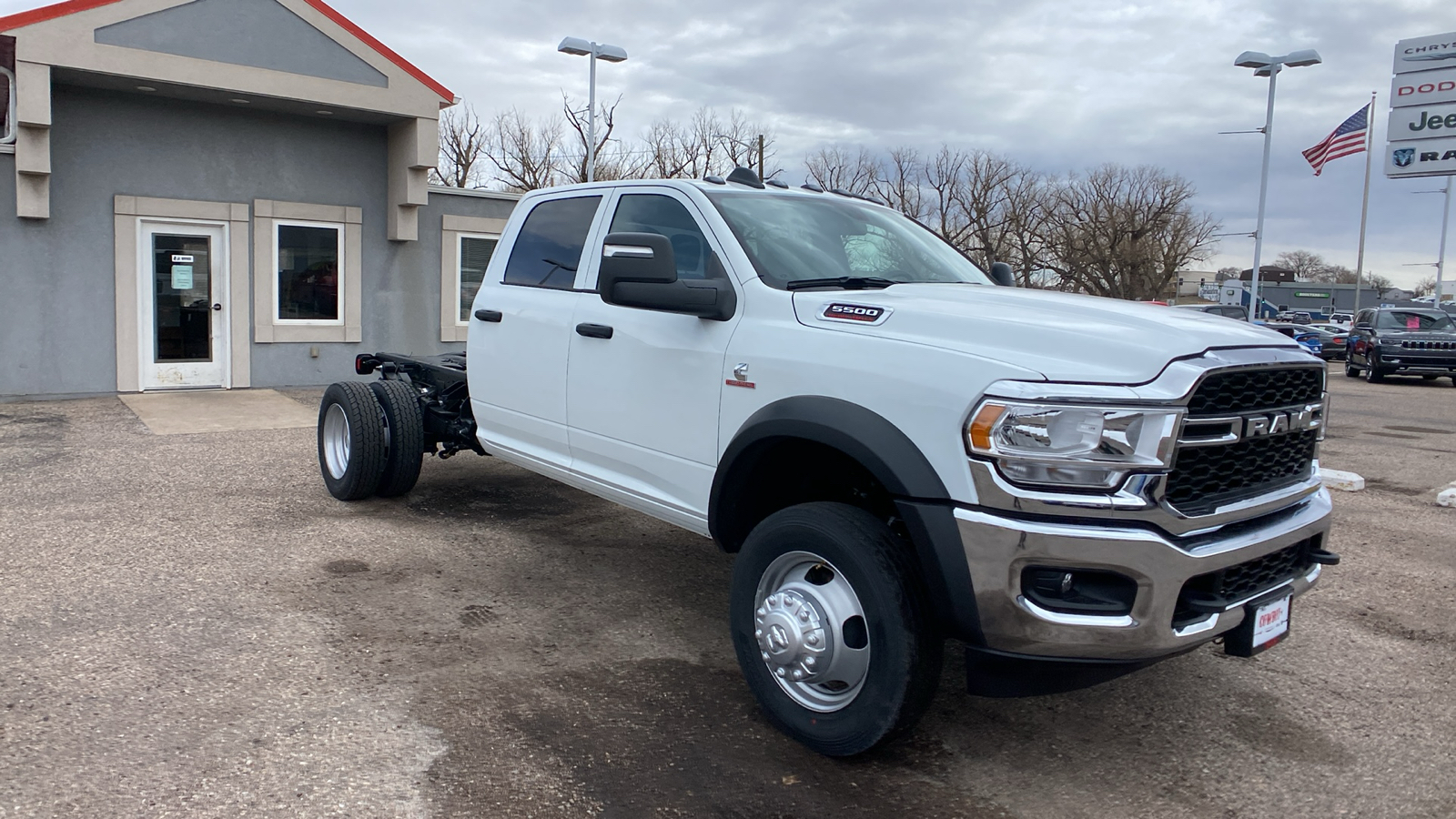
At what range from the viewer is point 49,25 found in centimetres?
1091

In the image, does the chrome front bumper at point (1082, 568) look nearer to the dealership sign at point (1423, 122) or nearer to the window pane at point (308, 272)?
the window pane at point (308, 272)

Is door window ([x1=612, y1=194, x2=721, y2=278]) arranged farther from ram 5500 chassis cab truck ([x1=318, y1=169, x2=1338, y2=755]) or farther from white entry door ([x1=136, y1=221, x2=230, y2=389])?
white entry door ([x1=136, y1=221, x2=230, y2=389])

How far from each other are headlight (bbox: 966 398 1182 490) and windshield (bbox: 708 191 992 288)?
4.29ft

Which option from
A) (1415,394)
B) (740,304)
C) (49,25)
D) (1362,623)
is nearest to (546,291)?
(740,304)

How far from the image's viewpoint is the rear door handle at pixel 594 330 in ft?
14.9

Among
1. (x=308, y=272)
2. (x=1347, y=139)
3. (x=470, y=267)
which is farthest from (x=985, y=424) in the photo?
(x=1347, y=139)

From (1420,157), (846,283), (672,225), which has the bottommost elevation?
(846,283)

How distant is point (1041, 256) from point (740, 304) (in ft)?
151

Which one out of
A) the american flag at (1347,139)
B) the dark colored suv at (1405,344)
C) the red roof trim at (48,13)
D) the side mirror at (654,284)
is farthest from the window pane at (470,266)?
the american flag at (1347,139)

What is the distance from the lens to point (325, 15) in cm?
1274

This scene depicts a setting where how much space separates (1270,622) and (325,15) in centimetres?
1282

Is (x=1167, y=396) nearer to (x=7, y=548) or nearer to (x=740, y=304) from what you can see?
(x=740, y=304)

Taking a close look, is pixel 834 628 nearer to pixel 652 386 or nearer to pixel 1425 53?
pixel 652 386

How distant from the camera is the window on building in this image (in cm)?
1511
